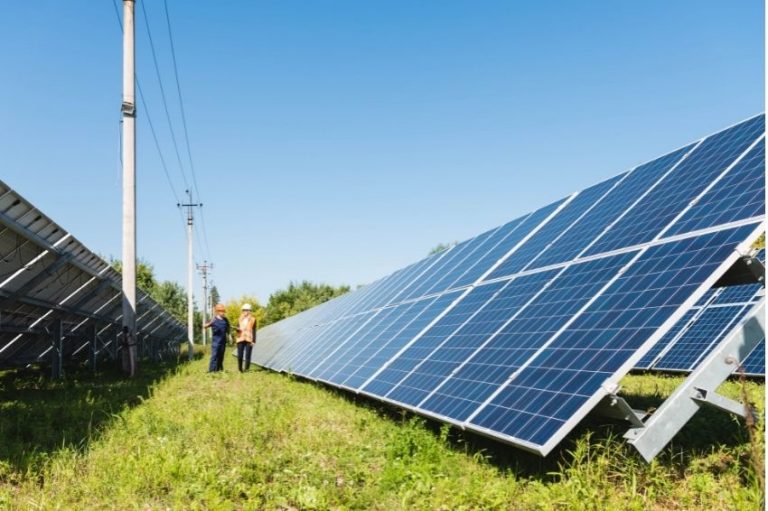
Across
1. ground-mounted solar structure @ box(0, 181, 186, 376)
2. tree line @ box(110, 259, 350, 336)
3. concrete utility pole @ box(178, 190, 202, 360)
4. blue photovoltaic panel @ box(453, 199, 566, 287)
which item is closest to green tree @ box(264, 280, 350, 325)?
tree line @ box(110, 259, 350, 336)

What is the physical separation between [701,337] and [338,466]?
12112mm

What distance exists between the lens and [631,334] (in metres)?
5.70

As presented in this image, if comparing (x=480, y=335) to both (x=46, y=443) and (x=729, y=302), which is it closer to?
(x=46, y=443)

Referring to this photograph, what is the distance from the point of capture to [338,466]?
6477 mm

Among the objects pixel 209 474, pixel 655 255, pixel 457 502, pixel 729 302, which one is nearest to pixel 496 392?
pixel 457 502

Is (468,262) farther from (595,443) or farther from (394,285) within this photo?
(595,443)

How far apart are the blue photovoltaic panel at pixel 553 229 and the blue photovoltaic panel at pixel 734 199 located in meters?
2.74

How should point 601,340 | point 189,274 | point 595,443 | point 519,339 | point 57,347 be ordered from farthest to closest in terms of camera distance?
1. point 189,274
2. point 57,347
3. point 519,339
4. point 595,443
5. point 601,340

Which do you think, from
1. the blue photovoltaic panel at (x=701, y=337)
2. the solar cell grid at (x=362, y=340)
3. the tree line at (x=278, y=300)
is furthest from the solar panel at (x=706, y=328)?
the tree line at (x=278, y=300)

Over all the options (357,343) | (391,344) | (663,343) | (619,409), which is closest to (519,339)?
(619,409)

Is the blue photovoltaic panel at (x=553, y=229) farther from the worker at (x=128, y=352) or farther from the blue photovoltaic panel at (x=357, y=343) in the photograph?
the worker at (x=128, y=352)

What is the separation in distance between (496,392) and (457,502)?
1.39 m

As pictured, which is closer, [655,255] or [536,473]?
[536,473]

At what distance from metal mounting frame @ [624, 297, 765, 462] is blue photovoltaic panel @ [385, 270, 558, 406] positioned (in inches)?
108
